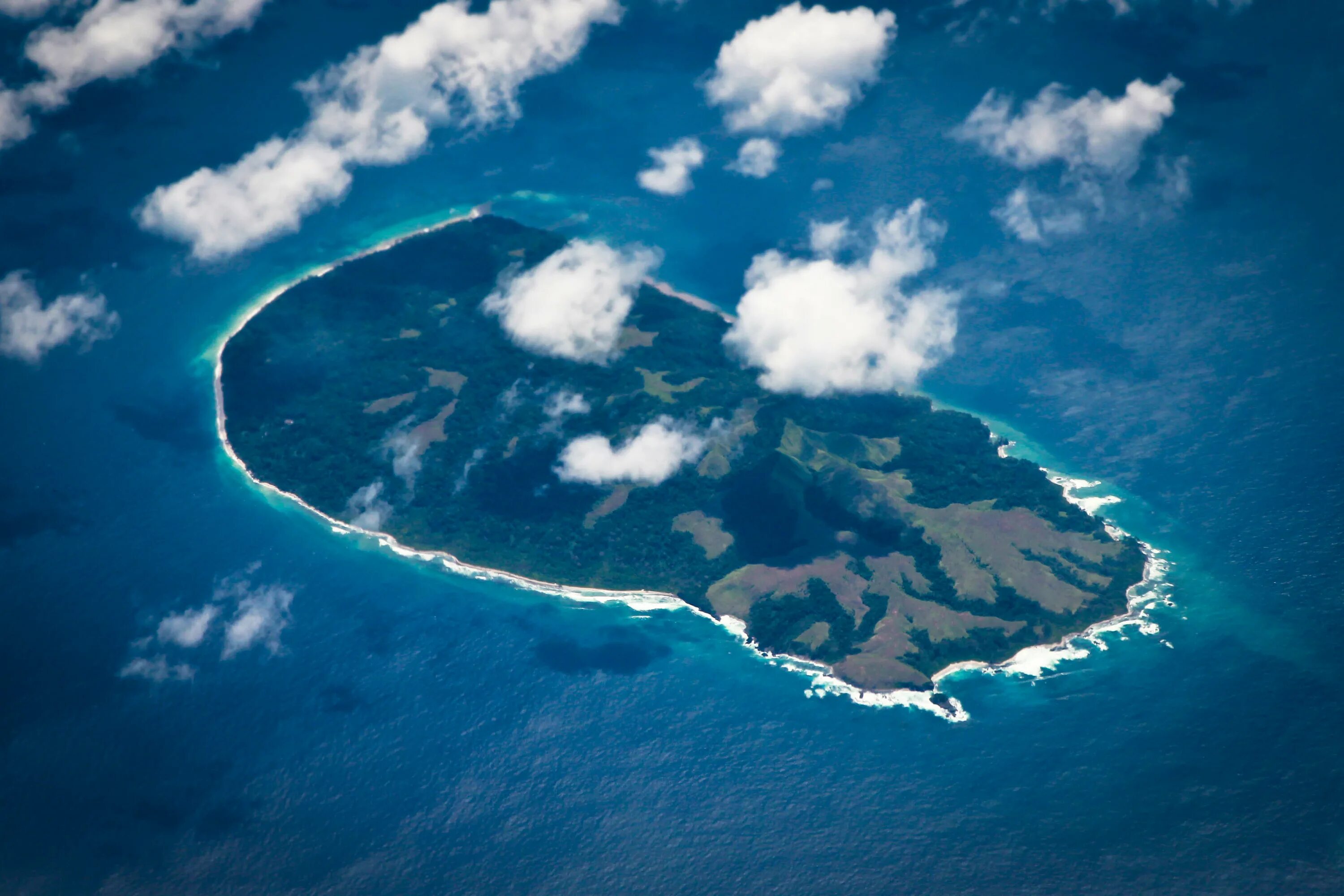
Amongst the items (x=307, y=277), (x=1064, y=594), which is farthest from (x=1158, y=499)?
(x=307, y=277)

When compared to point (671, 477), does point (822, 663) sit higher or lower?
lower

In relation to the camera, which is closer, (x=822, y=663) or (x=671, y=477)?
(x=822, y=663)

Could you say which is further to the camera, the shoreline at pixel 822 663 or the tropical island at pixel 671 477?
the tropical island at pixel 671 477

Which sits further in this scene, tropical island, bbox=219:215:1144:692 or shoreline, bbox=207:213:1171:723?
tropical island, bbox=219:215:1144:692

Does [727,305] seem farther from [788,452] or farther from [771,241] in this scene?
[788,452]
